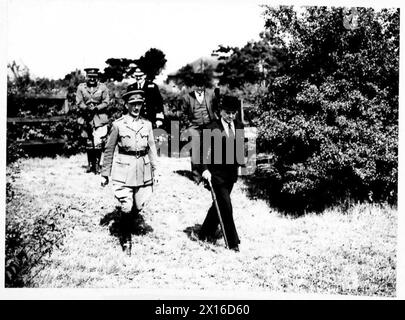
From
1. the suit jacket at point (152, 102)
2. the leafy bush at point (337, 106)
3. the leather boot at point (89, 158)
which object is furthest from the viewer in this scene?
the leather boot at point (89, 158)

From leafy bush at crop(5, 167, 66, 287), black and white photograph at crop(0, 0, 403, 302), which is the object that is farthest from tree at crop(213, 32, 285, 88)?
leafy bush at crop(5, 167, 66, 287)

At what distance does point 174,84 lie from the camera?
691cm

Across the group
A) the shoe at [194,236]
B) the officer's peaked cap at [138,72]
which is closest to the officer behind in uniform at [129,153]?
the shoe at [194,236]

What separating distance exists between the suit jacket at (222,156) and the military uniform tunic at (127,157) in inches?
26.5

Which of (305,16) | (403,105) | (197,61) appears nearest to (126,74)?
(197,61)

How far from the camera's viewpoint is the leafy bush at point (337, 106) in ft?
17.8

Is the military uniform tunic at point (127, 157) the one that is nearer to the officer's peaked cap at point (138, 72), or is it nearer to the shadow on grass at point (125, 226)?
the shadow on grass at point (125, 226)

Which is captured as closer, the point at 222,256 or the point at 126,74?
the point at 222,256

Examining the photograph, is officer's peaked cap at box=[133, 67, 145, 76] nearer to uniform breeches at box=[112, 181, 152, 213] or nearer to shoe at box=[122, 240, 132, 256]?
uniform breeches at box=[112, 181, 152, 213]

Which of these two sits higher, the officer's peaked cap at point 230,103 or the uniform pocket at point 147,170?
the officer's peaked cap at point 230,103

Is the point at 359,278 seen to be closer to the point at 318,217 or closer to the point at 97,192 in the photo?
the point at 318,217

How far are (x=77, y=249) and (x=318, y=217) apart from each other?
303 centimetres

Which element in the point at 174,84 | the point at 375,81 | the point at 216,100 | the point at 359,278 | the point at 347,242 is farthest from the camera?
the point at 174,84

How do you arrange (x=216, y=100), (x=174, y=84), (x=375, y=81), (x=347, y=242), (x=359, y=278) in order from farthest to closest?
(x=174, y=84) → (x=216, y=100) → (x=375, y=81) → (x=347, y=242) → (x=359, y=278)
